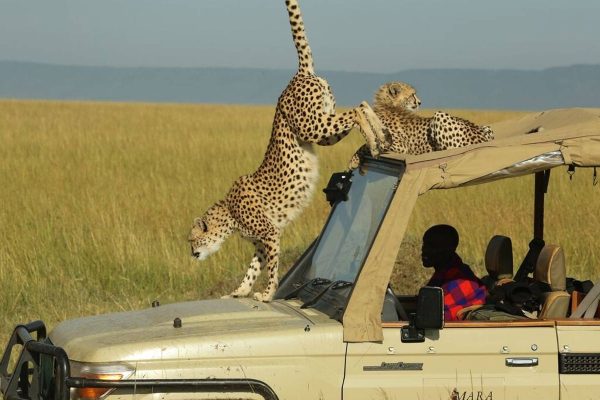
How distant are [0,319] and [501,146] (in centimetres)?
548

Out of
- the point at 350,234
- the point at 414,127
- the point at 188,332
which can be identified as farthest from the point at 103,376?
the point at 414,127

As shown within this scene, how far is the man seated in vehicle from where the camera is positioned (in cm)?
498

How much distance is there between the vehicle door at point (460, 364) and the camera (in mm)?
4195

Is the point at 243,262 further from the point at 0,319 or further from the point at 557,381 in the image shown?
the point at 557,381

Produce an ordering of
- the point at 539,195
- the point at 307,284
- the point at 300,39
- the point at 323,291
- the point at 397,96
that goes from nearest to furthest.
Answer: the point at 323,291 → the point at 307,284 → the point at 539,195 → the point at 300,39 → the point at 397,96

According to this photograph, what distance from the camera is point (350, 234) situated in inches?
195

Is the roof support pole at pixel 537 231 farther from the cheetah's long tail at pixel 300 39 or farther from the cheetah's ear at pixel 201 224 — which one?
the cheetah's ear at pixel 201 224

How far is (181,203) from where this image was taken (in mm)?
14414

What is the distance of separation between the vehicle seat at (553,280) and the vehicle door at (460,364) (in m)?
0.37

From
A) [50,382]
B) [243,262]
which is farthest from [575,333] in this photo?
[243,262]

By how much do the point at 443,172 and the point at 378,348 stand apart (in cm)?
66

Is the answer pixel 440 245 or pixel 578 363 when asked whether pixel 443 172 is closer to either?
pixel 578 363

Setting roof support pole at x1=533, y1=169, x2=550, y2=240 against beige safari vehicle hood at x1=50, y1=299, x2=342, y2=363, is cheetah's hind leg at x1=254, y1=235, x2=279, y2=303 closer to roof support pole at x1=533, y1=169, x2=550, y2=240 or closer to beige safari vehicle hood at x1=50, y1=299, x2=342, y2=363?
roof support pole at x1=533, y1=169, x2=550, y2=240

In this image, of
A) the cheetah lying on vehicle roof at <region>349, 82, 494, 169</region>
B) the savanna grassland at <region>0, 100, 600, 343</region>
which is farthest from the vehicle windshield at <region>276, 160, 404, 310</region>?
the savanna grassland at <region>0, 100, 600, 343</region>
